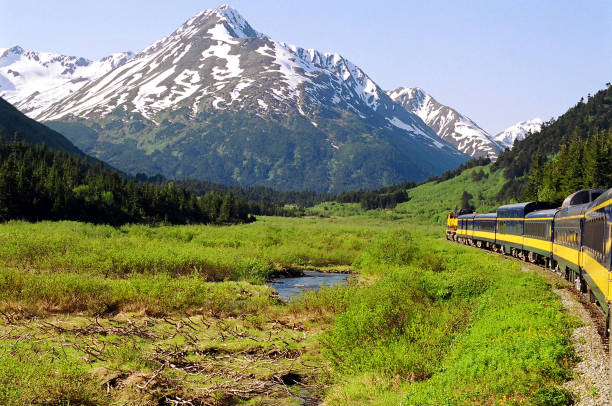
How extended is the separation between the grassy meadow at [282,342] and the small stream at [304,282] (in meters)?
4.33

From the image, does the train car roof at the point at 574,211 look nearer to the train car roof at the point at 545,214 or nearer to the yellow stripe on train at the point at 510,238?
the train car roof at the point at 545,214

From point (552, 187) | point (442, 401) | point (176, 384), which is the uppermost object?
point (552, 187)

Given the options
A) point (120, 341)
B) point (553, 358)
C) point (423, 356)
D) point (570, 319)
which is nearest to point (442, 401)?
point (553, 358)

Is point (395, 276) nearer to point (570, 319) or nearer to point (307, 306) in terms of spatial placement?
point (307, 306)

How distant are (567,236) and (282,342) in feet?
49.8

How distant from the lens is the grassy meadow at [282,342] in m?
13.8

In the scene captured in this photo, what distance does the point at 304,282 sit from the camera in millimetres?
44312

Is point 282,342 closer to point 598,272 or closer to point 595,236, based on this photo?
point 598,272

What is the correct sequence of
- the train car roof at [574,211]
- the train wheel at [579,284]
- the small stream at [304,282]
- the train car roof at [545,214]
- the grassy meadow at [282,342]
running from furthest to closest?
the small stream at [304,282]
the train car roof at [545,214]
the train wheel at [579,284]
the train car roof at [574,211]
the grassy meadow at [282,342]

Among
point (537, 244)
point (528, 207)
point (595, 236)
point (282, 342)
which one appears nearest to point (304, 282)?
point (537, 244)

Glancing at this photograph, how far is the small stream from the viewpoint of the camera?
38.6 metres

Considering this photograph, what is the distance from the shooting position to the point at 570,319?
680 inches

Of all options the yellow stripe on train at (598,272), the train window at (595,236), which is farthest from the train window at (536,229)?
the train window at (595,236)

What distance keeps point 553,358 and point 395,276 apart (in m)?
16.3
